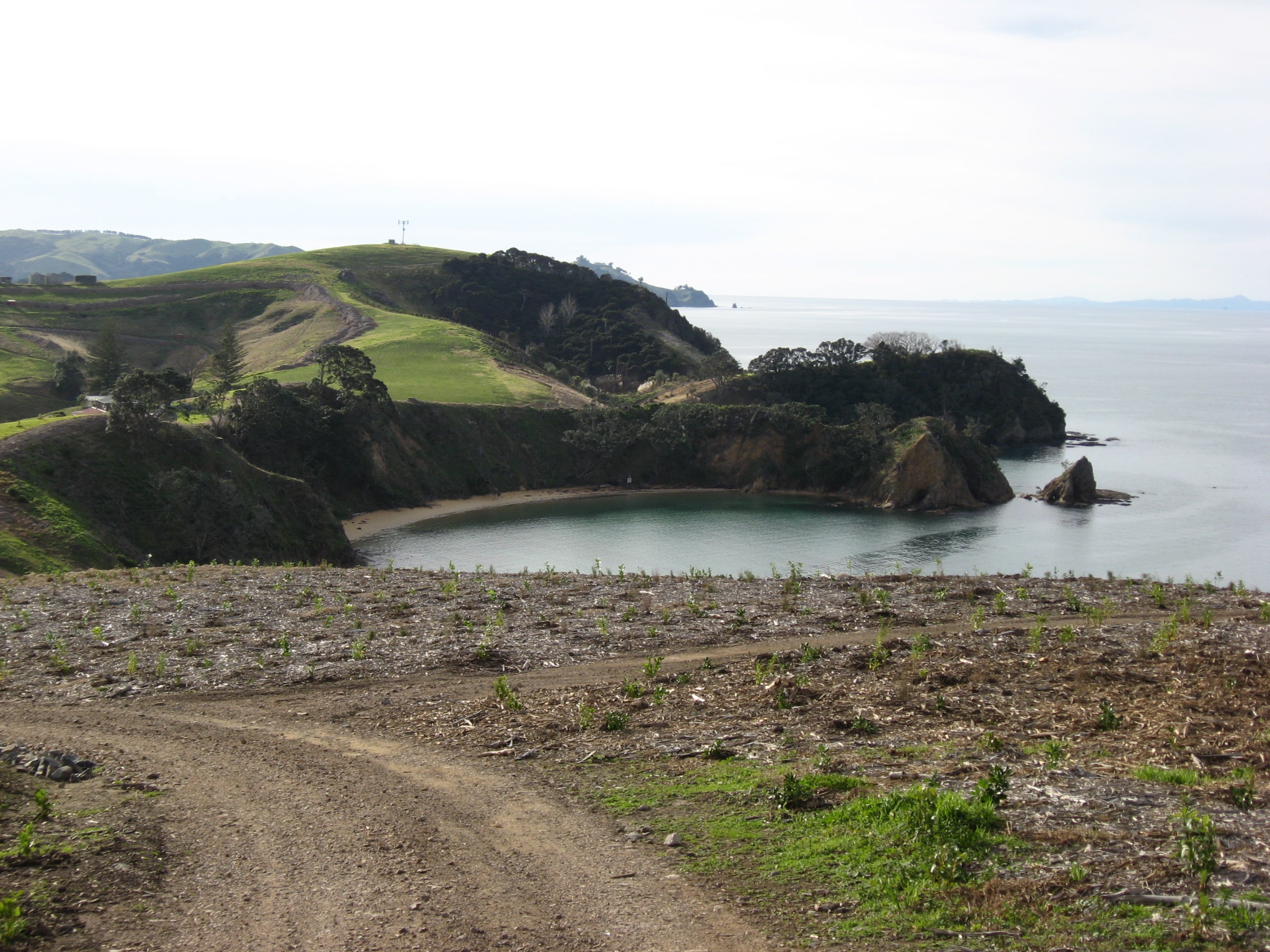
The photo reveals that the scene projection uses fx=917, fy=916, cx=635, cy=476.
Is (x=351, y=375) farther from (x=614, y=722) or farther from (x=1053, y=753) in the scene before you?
(x=1053, y=753)

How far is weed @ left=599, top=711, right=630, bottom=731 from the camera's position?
14945 mm

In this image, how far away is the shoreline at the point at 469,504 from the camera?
64625mm

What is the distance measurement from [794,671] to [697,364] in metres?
112

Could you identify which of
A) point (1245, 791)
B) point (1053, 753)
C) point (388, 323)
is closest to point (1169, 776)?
point (1245, 791)

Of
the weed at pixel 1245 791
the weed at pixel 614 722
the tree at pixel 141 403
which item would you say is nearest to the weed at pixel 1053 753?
the weed at pixel 1245 791

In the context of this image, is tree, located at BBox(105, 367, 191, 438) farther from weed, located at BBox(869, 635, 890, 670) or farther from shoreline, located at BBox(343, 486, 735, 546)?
weed, located at BBox(869, 635, 890, 670)

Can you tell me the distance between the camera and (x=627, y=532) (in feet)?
212

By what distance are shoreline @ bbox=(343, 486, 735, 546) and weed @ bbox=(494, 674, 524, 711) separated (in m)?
44.4

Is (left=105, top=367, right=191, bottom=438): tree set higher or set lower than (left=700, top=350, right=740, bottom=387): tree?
lower

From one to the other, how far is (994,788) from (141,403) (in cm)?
4749

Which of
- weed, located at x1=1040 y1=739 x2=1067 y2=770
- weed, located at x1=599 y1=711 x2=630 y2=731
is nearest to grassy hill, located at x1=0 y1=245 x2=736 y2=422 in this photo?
weed, located at x1=599 y1=711 x2=630 y2=731

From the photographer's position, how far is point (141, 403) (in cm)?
4697

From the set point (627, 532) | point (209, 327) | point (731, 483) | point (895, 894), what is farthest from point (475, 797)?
point (209, 327)

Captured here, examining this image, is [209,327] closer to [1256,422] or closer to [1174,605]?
[1174,605]
